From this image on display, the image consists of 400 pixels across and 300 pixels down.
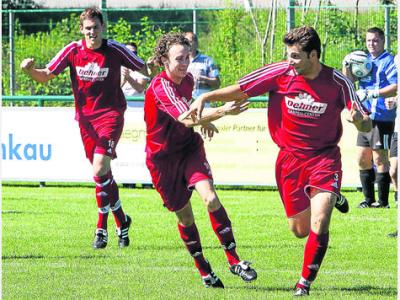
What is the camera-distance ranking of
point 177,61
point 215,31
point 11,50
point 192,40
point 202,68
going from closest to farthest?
point 177,61, point 192,40, point 202,68, point 215,31, point 11,50

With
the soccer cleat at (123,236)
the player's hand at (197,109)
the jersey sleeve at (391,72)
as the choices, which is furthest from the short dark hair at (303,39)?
the jersey sleeve at (391,72)

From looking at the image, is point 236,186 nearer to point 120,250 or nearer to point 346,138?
point 346,138

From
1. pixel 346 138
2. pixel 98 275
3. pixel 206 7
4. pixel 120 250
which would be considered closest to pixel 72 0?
pixel 206 7

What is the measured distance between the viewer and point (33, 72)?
39.5ft

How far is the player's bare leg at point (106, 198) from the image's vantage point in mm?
12039

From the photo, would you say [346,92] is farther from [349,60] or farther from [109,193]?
Result: [349,60]

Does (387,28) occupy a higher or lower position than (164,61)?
lower

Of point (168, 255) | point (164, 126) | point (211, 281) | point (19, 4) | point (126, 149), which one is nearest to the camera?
point (211, 281)

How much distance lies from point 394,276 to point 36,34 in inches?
500

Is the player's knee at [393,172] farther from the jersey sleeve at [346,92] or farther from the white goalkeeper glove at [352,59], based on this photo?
the jersey sleeve at [346,92]

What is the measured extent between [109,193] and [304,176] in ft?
11.1

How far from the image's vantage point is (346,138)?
17.4 meters

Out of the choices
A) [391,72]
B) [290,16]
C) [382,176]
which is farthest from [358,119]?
[290,16]

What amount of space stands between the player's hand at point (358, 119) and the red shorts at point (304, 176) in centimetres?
40
